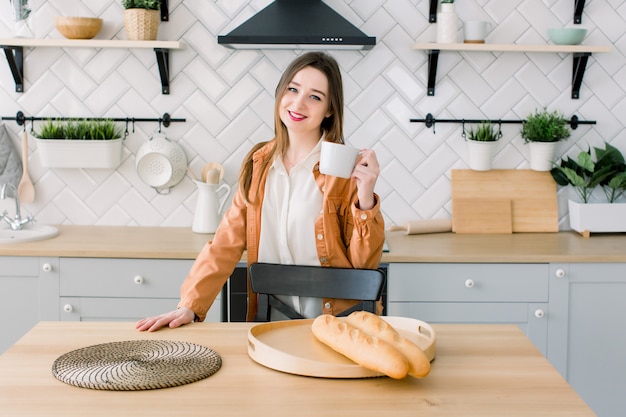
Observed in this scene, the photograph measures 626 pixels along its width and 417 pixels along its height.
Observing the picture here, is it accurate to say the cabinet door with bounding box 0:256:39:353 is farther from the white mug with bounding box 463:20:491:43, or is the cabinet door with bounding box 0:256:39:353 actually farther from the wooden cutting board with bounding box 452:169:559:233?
the white mug with bounding box 463:20:491:43

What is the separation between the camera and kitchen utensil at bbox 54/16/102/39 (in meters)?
3.45

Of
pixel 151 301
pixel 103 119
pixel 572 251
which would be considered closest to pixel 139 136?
pixel 103 119

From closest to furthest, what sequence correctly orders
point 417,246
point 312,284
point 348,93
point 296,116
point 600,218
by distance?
point 312,284 < point 296,116 < point 417,246 < point 600,218 < point 348,93

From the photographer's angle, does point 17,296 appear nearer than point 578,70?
Yes

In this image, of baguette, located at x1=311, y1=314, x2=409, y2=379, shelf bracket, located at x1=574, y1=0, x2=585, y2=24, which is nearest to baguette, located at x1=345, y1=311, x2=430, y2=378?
baguette, located at x1=311, y1=314, x2=409, y2=379

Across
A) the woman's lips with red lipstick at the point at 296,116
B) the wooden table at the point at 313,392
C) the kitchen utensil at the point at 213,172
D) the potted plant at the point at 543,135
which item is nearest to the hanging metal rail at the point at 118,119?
the kitchen utensil at the point at 213,172

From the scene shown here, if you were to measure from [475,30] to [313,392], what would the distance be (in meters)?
2.34

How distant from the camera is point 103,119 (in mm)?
3631

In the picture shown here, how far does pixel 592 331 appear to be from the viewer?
3166 millimetres

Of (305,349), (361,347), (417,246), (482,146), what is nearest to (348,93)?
(482,146)

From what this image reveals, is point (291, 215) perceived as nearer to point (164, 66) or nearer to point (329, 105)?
point (329, 105)

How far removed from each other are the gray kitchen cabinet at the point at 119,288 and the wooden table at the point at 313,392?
1.37 m

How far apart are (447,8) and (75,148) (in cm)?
168

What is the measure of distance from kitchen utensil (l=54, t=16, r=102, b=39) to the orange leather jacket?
1366 mm
